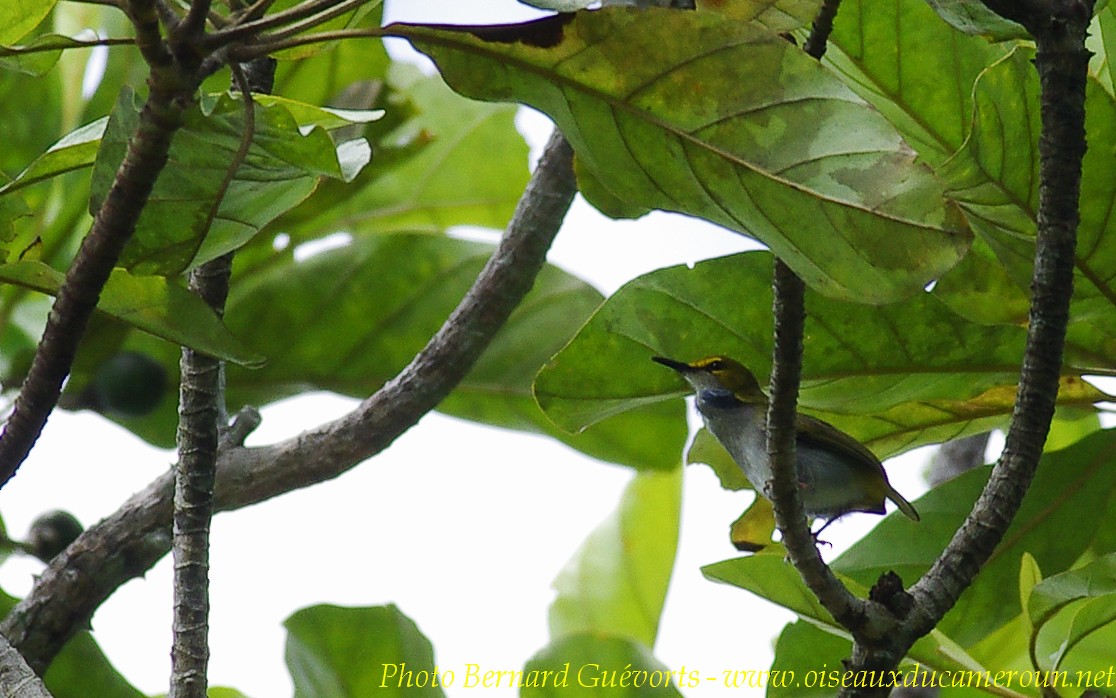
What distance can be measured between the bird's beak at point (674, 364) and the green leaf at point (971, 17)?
0.56 m

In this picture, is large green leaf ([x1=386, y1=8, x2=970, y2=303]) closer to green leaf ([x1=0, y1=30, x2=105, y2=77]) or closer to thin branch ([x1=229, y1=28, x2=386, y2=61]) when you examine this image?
thin branch ([x1=229, y1=28, x2=386, y2=61])

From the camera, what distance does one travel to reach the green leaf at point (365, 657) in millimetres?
1719

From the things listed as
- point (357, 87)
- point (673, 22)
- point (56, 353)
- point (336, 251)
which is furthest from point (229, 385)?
point (673, 22)

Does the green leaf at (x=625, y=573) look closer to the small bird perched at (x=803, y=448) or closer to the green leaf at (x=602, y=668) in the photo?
the small bird perched at (x=803, y=448)

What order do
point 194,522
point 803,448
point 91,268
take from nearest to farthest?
point 91,268 < point 194,522 < point 803,448

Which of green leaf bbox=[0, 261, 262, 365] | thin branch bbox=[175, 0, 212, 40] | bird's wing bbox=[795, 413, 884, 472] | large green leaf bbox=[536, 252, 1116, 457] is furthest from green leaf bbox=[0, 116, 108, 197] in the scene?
bird's wing bbox=[795, 413, 884, 472]

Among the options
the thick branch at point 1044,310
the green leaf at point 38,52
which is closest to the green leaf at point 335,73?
the green leaf at point 38,52

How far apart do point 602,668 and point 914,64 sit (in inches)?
35.7

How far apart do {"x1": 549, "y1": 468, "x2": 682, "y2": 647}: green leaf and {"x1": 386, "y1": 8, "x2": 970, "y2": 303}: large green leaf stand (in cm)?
113

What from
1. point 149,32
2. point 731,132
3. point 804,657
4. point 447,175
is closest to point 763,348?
point 804,657

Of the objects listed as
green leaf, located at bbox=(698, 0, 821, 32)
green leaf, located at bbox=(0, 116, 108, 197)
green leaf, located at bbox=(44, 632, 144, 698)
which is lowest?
green leaf, located at bbox=(44, 632, 144, 698)

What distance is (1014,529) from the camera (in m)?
1.68

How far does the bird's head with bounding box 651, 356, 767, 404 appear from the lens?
1.58 m

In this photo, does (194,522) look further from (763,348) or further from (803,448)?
(803,448)
